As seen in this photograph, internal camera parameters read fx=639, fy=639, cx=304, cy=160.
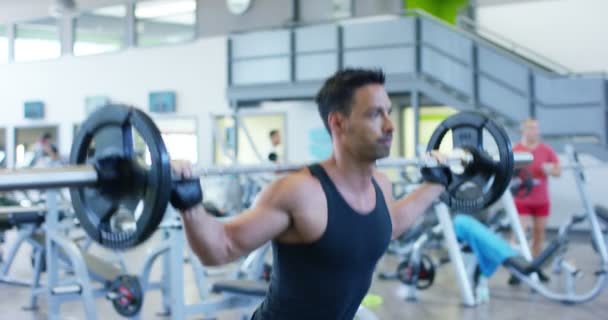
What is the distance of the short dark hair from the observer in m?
1.38

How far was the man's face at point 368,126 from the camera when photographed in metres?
1.34

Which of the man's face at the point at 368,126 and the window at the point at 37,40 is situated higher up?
the window at the point at 37,40

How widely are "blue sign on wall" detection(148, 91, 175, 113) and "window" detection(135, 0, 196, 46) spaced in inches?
30.0

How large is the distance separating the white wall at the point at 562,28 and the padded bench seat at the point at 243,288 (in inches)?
207

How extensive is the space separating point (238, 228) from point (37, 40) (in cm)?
1028

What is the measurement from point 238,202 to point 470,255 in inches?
96.8

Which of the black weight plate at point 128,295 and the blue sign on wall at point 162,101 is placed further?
the blue sign on wall at point 162,101

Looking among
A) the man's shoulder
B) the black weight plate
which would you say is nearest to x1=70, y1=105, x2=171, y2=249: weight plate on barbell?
the man's shoulder

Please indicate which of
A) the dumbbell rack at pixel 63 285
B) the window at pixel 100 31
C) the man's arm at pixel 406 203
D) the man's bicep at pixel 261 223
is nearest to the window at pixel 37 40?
the window at pixel 100 31

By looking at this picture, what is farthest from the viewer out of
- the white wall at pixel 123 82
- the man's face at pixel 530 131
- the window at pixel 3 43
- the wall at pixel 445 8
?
the window at pixel 3 43

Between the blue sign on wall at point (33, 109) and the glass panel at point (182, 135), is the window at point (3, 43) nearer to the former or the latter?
the blue sign on wall at point (33, 109)

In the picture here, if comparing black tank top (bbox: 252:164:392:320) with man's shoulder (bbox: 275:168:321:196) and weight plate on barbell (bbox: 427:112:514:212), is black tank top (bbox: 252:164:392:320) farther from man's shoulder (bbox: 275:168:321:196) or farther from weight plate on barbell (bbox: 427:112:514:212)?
weight plate on barbell (bbox: 427:112:514:212)

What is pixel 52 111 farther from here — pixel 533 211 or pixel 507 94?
pixel 533 211

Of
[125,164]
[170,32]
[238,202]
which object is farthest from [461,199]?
[170,32]
